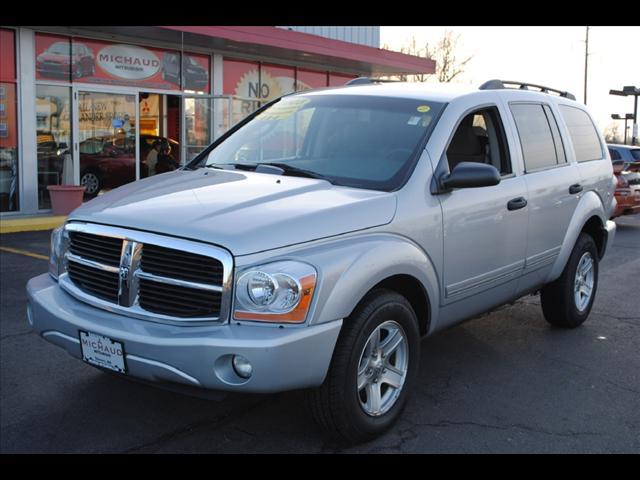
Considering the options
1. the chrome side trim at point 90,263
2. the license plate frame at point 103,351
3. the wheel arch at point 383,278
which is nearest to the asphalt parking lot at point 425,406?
the license plate frame at point 103,351

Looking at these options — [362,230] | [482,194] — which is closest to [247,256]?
[362,230]

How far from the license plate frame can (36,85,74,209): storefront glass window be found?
1121 centimetres

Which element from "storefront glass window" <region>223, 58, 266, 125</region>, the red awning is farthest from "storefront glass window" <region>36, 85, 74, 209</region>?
"storefront glass window" <region>223, 58, 266, 125</region>

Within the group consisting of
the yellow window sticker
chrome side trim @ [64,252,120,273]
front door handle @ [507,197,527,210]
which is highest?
the yellow window sticker

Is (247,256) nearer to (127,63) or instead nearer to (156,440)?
(156,440)

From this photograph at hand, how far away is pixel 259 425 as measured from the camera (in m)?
4.21

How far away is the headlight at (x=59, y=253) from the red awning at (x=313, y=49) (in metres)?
10.4

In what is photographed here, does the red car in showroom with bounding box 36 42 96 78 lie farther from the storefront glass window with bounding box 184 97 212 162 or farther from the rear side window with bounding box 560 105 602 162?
the rear side window with bounding box 560 105 602 162

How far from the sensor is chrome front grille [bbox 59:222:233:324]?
3.52 m

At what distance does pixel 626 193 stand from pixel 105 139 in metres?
10.4

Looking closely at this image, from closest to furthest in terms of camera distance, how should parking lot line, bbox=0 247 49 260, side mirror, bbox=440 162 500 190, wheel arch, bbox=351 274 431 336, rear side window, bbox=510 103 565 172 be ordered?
wheel arch, bbox=351 274 431 336
side mirror, bbox=440 162 500 190
rear side window, bbox=510 103 565 172
parking lot line, bbox=0 247 49 260

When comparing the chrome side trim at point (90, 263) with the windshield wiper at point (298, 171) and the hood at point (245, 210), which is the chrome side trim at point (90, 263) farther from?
the windshield wiper at point (298, 171)

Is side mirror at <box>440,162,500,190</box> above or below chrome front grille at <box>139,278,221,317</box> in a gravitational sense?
above

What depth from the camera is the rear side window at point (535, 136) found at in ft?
18.1
